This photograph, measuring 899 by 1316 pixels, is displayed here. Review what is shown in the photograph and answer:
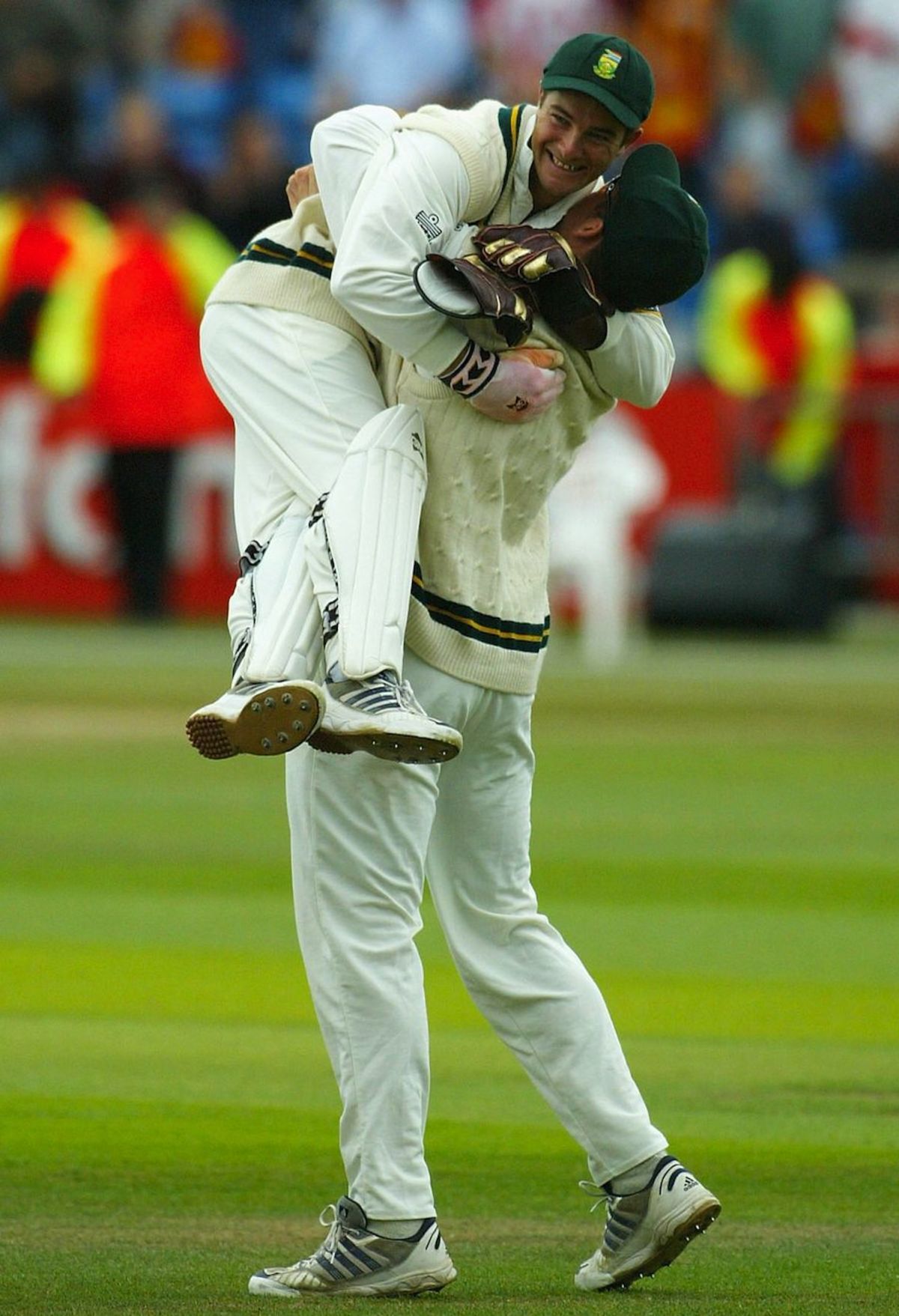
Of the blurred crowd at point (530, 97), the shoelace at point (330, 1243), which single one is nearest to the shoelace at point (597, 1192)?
the shoelace at point (330, 1243)

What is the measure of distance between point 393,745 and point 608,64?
1.26m

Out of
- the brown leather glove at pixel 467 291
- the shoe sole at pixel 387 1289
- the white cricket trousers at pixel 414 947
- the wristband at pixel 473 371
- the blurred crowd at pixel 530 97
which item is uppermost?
the blurred crowd at pixel 530 97

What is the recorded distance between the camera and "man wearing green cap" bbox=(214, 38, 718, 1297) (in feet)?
15.3

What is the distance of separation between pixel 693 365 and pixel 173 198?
441 centimetres

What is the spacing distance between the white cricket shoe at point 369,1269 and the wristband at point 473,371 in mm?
1444

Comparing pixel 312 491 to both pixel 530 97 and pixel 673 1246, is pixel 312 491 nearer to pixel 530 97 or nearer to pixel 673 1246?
pixel 673 1246

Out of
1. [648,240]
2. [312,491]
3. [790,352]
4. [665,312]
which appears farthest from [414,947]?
[665,312]

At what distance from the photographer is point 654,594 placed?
19.8 m

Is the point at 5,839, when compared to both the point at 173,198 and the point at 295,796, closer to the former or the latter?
the point at 295,796

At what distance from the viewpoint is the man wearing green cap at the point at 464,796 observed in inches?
183

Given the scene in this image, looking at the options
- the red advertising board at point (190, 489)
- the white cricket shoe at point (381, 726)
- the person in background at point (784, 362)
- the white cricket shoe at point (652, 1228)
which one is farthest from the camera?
the red advertising board at point (190, 489)

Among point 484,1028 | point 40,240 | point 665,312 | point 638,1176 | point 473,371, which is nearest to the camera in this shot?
point 473,371

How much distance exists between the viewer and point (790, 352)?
20.3 metres

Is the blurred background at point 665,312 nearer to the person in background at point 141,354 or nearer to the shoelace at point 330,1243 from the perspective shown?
the person in background at point 141,354
